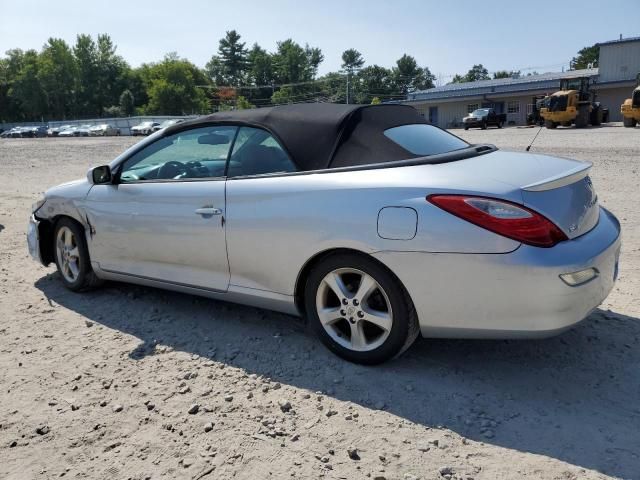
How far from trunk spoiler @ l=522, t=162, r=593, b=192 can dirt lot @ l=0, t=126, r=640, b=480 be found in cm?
105

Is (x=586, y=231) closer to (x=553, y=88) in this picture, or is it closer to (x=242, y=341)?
(x=242, y=341)

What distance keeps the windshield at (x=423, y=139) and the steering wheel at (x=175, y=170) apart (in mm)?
1537

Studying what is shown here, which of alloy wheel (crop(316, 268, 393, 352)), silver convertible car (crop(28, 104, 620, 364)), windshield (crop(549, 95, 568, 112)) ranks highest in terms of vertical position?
windshield (crop(549, 95, 568, 112))

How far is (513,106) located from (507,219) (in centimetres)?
4997

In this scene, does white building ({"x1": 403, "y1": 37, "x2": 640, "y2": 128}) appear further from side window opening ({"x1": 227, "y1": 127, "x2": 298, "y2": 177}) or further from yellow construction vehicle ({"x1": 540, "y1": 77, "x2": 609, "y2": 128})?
side window opening ({"x1": 227, "y1": 127, "x2": 298, "y2": 177})

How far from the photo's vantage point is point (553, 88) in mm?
44469

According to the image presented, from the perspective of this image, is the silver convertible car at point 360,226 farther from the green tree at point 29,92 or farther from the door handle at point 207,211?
the green tree at point 29,92

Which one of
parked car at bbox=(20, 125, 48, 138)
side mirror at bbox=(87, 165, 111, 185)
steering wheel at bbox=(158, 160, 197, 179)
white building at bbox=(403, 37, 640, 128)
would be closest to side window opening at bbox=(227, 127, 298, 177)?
steering wheel at bbox=(158, 160, 197, 179)

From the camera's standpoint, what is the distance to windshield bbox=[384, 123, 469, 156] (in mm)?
3398

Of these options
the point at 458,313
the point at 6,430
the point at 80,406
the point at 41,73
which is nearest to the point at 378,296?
the point at 458,313

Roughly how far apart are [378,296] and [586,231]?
119 cm

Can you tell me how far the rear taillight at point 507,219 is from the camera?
8.69ft

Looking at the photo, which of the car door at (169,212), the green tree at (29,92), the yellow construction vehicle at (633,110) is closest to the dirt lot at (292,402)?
the car door at (169,212)

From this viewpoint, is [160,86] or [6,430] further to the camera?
[160,86]
